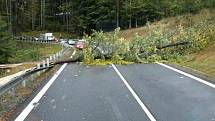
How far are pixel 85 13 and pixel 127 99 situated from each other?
95513mm

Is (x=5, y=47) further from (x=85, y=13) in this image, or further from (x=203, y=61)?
(x=85, y=13)

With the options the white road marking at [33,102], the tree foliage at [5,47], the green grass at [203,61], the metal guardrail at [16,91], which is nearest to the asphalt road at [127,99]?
the white road marking at [33,102]

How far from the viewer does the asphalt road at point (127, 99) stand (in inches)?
521

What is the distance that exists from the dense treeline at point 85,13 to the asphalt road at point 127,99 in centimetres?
4469

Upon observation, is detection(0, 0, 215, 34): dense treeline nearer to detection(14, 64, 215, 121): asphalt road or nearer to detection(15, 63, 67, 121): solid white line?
detection(14, 64, 215, 121): asphalt road

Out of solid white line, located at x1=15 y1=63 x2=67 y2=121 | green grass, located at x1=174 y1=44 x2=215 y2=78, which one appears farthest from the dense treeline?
solid white line, located at x1=15 y1=63 x2=67 y2=121

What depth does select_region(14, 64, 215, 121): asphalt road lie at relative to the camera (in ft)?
43.4

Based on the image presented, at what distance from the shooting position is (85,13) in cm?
11088

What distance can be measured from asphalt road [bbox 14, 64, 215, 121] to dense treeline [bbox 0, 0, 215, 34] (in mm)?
44687


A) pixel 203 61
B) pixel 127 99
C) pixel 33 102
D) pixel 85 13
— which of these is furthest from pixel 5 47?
pixel 85 13

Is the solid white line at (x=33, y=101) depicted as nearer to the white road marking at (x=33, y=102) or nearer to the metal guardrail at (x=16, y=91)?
the white road marking at (x=33, y=102)

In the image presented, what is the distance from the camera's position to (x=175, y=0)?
318 feet

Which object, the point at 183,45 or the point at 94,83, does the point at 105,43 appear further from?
the point at 94,83

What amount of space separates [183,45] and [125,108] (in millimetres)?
22038
